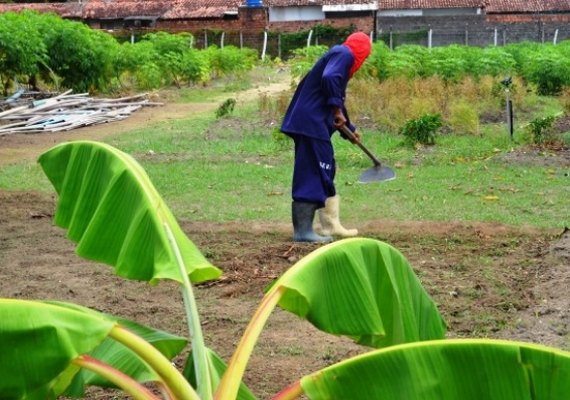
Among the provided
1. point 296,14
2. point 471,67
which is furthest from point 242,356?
point 296,14

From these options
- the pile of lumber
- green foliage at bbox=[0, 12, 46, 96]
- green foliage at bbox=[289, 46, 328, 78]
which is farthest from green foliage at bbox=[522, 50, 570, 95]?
green foliage at bbox=[0, 12, 46, 96]

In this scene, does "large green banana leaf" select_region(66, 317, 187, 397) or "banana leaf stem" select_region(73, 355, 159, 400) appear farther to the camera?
"large green banana leaf" select_region(66, 317, 187, 397)

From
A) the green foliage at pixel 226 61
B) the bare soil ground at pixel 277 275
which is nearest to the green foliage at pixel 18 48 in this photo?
the green foliage at pixel 226 61

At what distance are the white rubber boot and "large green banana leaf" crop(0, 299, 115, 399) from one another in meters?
5.92

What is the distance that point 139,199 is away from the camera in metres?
4.11

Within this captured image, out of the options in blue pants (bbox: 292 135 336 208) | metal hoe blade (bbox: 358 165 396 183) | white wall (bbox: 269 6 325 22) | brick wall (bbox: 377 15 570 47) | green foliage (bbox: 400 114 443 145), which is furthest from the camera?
white wall (bbox: 269 6 325 22)

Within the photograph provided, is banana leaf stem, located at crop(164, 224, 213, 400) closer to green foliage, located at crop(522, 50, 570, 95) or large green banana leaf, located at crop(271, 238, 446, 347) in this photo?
large green banana leaf, located at crop(271, 238, 446, 347)

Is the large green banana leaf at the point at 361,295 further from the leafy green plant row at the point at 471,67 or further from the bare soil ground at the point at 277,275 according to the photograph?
the leafy green plant row at the point at 471,67

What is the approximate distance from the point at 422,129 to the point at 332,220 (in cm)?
605

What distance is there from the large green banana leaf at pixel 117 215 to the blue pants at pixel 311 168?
3973 millimetres

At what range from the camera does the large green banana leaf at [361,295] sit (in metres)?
3.60

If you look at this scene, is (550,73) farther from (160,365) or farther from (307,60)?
(160,365)

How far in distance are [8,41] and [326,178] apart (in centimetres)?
1292

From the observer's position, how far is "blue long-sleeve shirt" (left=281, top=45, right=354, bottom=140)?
8.31m
